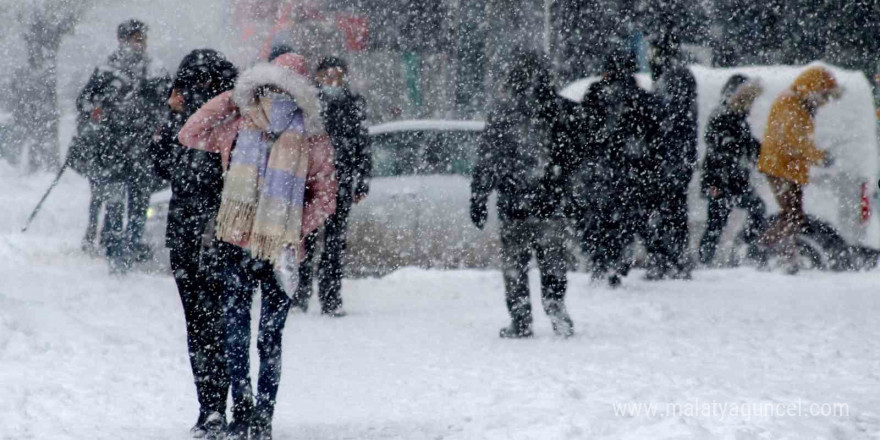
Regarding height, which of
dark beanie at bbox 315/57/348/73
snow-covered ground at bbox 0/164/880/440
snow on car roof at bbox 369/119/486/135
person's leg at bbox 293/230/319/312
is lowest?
snow-covered ground at bbox 0/164/880/440

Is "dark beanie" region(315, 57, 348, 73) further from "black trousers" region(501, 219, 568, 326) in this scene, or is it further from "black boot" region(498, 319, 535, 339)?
"black boot" region(498, 319, 535, 339)

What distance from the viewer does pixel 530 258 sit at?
7570 mm

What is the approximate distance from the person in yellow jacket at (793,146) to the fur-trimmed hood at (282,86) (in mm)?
6924

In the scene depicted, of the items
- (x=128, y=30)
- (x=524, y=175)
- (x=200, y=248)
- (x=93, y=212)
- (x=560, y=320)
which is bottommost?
(x=560, y=320)

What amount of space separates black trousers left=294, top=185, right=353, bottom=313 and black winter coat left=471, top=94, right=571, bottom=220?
1624 millimetres

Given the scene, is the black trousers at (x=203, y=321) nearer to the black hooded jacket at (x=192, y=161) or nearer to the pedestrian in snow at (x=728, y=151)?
the black hooded jacket at (x=192, y=161)

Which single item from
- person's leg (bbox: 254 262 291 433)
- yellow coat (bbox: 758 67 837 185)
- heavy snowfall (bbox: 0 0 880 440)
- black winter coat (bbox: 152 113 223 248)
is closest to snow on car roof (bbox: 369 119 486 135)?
heavy snowfall (bbox: 0 0 880 440)

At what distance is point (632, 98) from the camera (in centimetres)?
987

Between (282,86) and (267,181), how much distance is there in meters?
0.38

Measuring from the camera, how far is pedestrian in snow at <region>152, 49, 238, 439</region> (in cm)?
498

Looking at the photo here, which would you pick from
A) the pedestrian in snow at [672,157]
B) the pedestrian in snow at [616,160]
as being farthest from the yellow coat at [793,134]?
the pedestrian in snow at [616,160]

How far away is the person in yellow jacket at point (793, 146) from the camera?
10.8 metres

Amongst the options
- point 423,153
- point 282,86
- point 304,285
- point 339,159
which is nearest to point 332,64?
point 339,159

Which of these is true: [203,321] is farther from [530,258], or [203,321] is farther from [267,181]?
[530,258]
